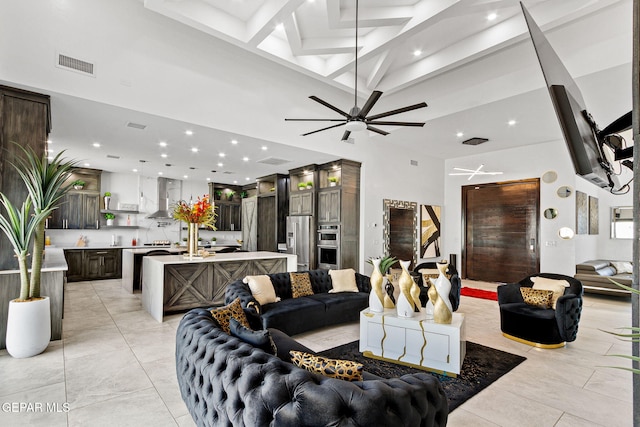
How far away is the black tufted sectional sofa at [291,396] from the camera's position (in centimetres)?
133

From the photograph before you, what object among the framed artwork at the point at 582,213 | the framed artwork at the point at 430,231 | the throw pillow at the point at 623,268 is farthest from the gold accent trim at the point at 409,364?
the throw pillow at the point at 623,268

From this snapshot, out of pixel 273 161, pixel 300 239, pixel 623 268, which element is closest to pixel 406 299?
pixel 300 239

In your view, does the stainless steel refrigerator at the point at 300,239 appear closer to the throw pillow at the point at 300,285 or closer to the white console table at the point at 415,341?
the throw pillow at the point at 300,285

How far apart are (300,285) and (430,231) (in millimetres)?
5697

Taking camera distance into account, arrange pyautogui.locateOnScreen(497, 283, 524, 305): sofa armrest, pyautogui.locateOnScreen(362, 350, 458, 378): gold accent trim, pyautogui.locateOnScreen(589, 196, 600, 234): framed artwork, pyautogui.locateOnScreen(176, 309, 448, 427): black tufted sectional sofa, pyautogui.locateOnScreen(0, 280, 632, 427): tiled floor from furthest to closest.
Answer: pyautogui.locateOnScreen(589, 196, 600, 234): framed artwork
pyautogui.locateOnScreen(497, 283, 524, 305): sofa armrest
pyautogui.locateOnScreen(362, 350, 458, 378): gold accent trim
pyautogui.locateOnScreen(0, 280, 632, 427): tiled floor
pyautogui.locateOnScreen(176, 309, 448, 427): black tufted sectional sofa

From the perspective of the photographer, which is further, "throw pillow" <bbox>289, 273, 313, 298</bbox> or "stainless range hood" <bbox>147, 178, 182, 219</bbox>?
"stainless range hood" <bbox>147, 178, 182, 219</bbox>

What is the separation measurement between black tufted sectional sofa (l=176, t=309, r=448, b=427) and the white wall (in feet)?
24.6

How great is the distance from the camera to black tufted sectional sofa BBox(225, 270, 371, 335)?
13.1 ft

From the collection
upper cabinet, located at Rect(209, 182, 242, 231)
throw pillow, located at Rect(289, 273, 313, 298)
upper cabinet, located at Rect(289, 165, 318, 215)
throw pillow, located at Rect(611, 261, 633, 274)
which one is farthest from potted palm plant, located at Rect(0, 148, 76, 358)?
throw pillow, located at Rect(611, 261, 633, 274)

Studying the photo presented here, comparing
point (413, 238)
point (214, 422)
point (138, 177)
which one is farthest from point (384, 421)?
point (138, 177)

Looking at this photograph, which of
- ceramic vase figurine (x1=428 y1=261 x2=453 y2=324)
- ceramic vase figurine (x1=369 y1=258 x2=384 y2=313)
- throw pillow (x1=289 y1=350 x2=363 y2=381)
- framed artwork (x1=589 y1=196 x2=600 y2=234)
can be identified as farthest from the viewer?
framed artwork (x1=589 y1=196 x2=600 y2=234)

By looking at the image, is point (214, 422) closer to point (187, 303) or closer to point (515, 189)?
point (187, 303)

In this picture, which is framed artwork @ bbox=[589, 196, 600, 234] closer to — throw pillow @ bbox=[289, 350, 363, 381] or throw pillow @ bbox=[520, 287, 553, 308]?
throw pillow @ bbox=[520, 287, 553, 308]

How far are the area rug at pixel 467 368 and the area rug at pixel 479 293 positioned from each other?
10.5 feet
